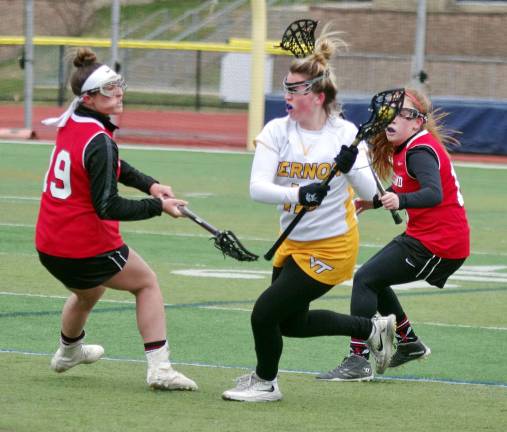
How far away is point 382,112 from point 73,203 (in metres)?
1.66

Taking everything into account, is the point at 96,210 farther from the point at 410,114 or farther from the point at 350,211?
the point at 410,114

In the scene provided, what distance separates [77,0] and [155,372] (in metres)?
44.1

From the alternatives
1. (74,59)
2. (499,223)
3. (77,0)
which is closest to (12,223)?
(499,223)

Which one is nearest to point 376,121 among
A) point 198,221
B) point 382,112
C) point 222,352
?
point 382,112

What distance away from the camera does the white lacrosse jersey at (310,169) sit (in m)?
6.91

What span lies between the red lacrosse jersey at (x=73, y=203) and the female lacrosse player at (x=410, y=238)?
1.59 m

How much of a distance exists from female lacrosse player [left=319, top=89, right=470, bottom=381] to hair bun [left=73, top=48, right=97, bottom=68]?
5.91 ft

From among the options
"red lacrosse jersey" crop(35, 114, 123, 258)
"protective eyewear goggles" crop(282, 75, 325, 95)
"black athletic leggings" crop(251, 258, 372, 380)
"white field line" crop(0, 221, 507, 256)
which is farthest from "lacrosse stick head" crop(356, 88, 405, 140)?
"white field line" crop(0, 221, 507, 256)

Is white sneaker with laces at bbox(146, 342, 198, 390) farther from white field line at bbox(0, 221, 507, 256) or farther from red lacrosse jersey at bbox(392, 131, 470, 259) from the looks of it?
white field line at bbox(0, 221, 507, 256)

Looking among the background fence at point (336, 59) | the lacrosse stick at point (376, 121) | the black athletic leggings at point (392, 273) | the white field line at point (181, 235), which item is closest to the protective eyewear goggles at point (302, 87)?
the lacrosse stick at point (376, 121)

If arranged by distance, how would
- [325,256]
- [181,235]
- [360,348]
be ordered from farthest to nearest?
[181,235] < [360,348] < [325,256]

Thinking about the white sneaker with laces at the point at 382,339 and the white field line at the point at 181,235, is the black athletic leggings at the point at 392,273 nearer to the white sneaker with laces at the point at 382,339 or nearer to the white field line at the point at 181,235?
the white sneaker with laces at the point at 382,339

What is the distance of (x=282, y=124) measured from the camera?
23.0 feet

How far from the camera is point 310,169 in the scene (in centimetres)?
696
